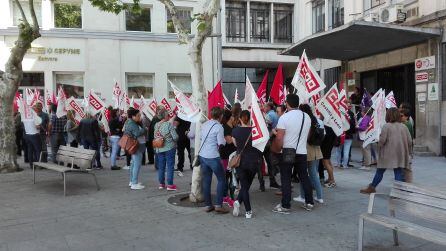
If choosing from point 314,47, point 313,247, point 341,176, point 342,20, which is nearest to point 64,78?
point 314,47

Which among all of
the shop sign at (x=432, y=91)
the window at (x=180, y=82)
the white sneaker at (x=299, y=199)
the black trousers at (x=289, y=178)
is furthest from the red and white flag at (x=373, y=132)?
the window at (x=180, y=82)

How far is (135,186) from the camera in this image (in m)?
8.80

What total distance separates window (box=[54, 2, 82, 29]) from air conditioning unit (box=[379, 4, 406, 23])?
13.2 meters

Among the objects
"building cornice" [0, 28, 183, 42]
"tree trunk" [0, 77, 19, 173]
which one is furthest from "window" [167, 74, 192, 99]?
"tree trunk" [0, 77, 19, 173]

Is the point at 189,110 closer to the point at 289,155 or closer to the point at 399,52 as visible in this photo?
the point at 289,155

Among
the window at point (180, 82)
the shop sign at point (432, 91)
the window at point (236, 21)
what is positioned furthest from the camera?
the window at point (236, 21)

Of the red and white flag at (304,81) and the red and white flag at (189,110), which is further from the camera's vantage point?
the red and white flag at (304,81)

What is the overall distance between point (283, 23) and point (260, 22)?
51.8 inches

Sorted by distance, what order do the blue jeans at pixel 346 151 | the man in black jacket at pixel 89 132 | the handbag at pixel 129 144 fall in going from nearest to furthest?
1. the handbag at pixel 129 144
2. the blue jeans at pixel 346 151
3. the man in black jacket at pixel 89 132

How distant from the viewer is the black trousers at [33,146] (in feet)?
37.4

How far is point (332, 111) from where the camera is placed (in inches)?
332

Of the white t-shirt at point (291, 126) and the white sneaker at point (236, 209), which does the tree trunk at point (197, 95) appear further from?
the white t-shirt at point (291, 126)

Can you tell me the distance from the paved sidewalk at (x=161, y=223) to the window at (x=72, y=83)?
1175 cm

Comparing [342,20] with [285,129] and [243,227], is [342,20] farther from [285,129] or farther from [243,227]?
[243,227]
